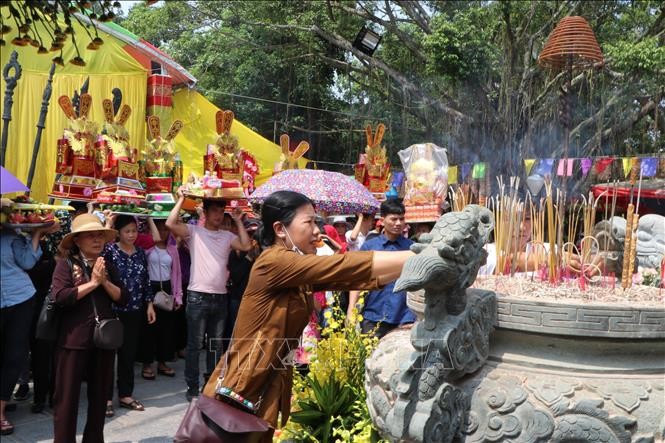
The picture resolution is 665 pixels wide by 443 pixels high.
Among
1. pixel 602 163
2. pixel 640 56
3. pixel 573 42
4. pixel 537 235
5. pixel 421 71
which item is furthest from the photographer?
pixel 421 71

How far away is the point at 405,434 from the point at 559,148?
33.6 feet

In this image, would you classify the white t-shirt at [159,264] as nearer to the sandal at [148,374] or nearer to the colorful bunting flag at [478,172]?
the sandal at [148,374]

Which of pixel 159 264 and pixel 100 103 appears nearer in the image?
pixel 159 264

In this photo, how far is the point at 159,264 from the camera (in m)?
5.16

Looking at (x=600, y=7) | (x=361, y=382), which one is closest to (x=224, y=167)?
(x=361, y=382)

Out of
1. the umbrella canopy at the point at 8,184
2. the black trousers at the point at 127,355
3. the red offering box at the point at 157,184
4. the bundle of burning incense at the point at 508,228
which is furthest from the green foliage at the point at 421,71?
the umbrella canopy at the point at 8,184

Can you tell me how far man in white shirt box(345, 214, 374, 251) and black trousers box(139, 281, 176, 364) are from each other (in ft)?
5.50

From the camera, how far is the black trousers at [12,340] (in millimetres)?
3783

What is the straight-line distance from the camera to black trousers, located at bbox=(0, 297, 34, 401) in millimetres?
3783

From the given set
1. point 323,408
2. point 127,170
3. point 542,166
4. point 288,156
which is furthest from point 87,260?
point 542,166

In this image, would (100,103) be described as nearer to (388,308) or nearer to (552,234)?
(388,308)

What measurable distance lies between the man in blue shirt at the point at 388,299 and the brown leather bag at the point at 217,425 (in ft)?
5.08

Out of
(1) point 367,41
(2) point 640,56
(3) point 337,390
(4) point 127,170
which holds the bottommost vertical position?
(3) point 337,390

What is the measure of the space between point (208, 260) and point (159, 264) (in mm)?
908
